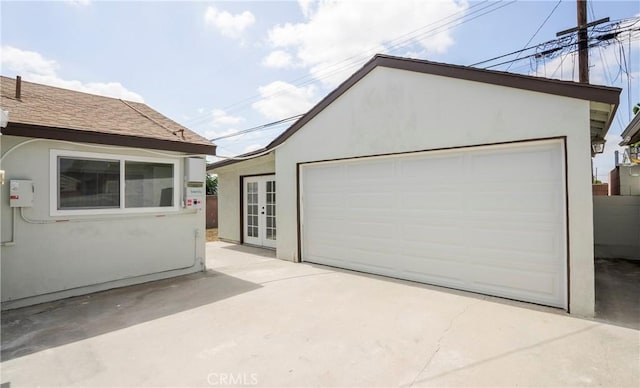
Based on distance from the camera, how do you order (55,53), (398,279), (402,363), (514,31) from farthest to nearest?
(514,31)
(55,53)
(398,279)
(402,363)

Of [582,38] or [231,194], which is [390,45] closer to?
[582,38]

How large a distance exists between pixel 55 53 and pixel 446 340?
910 cm

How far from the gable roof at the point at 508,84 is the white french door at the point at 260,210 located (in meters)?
2.97

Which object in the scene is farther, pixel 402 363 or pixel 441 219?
pixel 441 219

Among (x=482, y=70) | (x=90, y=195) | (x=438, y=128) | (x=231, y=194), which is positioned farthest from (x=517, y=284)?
(x=231, y=194)

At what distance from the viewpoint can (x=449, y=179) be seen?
17.1 ft

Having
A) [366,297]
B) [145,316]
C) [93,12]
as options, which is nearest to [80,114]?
[93,12]

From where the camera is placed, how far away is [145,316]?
4.05m

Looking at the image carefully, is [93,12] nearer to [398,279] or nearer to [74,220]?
[74,220]

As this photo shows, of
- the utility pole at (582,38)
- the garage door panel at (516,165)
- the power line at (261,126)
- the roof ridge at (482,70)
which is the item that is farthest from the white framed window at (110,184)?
the utility pole at (582,38)

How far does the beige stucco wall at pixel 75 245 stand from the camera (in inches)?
170

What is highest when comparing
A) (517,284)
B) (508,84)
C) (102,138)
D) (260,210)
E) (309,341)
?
(508,84)

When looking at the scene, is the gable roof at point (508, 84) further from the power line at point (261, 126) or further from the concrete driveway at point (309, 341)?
the power line at point (261, 126)

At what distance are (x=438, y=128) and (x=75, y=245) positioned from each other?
20.3 ft
